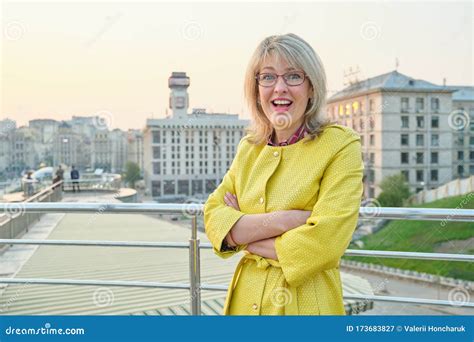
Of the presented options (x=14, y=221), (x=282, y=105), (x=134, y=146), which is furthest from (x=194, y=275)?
(x=134, y=146)

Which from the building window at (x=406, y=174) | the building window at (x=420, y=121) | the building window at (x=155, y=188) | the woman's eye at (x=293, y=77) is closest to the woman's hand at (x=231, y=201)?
the woman's eye at (x=293, y=77)

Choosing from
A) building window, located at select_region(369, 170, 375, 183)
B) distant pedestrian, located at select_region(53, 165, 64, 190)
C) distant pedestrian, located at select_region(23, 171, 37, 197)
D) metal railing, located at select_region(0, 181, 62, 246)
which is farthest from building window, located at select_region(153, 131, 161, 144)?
building window, located at select_region(369, 170, 375, 183)

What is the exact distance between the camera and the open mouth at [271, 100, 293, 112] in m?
1.04

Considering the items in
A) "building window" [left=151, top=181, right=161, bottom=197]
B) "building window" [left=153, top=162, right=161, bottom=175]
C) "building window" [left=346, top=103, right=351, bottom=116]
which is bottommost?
"building window" [left=151, top=181, right=161, bottom=197]

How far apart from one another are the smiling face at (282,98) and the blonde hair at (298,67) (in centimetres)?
1

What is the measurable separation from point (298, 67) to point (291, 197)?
298mm

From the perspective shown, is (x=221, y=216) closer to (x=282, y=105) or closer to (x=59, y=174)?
(x=282, y=105)

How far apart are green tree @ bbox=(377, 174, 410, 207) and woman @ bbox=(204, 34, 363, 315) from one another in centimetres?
1796

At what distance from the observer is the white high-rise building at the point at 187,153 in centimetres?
348

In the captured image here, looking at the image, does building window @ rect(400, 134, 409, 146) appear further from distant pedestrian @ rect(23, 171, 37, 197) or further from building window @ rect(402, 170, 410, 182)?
distant pedestrian @ rect(23, 171, 37, 197)

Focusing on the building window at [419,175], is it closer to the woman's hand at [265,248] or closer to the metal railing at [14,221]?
the metal railing at [14,221]

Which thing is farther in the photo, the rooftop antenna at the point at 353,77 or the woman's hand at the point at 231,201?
the rooftop antenna at the point at 353,77

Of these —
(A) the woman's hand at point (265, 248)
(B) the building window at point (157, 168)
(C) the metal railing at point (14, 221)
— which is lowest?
(C) the metal railing at point (14, 221)
